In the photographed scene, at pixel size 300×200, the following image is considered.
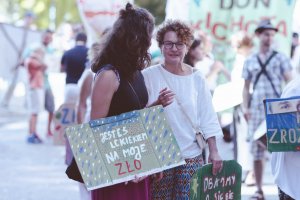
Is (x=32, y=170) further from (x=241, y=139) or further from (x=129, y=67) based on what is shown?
(x=129, y=67)

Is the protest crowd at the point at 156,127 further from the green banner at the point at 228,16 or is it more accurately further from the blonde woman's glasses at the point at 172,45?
the green banner at the point at 228,16

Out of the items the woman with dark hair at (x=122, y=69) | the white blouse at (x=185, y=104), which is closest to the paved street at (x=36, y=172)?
the white blouse at (x=185, y=104)

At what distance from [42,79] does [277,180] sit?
1020cm

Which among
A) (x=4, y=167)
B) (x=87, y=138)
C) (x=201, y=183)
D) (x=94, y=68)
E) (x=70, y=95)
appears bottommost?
(x=4, y=167)

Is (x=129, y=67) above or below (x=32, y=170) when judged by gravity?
above

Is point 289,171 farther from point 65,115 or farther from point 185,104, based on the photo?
point 65,115

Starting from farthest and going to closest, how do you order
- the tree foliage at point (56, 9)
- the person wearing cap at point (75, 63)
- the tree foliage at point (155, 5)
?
the tree foliage at point (155, 5) < the tree foliage at point (56, 9) < the person wearing cap at point (75, 63)

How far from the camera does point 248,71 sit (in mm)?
9844

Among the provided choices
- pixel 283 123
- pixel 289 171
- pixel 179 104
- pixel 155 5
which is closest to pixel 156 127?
pixel 179 104

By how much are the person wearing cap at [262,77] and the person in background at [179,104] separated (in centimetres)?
390

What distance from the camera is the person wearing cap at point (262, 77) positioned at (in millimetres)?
9648

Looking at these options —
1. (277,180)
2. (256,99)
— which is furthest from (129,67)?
(256,99)

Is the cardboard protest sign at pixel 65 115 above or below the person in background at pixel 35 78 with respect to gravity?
above

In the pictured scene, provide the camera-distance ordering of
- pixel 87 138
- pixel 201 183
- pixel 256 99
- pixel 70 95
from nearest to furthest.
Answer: pixel 87 138
pixel 201 183
pixel 256 99
pixel 70 95
